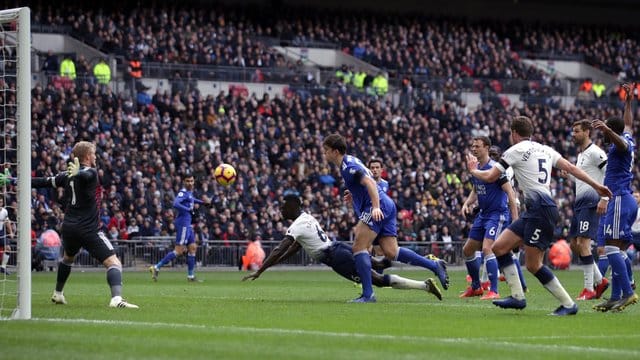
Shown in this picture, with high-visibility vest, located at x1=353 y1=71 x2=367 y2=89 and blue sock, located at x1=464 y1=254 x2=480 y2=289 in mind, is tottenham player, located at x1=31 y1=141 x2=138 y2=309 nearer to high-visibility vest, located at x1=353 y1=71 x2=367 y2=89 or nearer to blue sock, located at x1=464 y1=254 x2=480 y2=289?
blue sock, located at x1=464 y1=254 x2=480 y2=289

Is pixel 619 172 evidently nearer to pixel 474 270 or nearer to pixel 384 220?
pixel 384 220

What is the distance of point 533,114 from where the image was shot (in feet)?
172

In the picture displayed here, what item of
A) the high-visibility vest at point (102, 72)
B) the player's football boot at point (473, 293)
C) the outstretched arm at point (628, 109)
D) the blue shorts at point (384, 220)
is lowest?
the player's football boot at point (473, 293)

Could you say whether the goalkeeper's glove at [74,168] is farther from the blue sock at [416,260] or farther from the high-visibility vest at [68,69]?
the high-visibility vest at [68,69]

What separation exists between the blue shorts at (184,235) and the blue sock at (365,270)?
473 inches

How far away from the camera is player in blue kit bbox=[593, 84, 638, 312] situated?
15352mm

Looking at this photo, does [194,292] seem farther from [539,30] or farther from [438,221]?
[539,30]

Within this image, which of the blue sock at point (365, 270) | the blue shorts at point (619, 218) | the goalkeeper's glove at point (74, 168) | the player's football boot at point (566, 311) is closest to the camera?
the player's football boot at point (566, 311)

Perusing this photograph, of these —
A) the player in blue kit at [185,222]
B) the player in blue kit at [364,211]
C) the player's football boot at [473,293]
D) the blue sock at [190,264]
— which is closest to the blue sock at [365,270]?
the player in blue kit at [364,211]

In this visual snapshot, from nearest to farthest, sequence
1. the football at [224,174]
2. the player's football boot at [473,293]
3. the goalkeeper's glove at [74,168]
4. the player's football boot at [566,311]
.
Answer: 1. the player's football boot at [566,311]
2. the goalkeeper's glove at [74,168]
3. the player's football boot at [473,293]
4. the football at [224,174]

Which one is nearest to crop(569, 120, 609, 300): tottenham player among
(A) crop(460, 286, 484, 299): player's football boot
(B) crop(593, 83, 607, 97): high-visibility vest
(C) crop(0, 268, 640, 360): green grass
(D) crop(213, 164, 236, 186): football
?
(C) crop(0, 268, 640, 360): green grass

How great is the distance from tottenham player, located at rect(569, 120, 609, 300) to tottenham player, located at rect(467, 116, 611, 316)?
296 centimetres

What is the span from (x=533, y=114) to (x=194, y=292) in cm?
3399

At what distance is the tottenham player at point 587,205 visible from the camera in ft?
57.3
